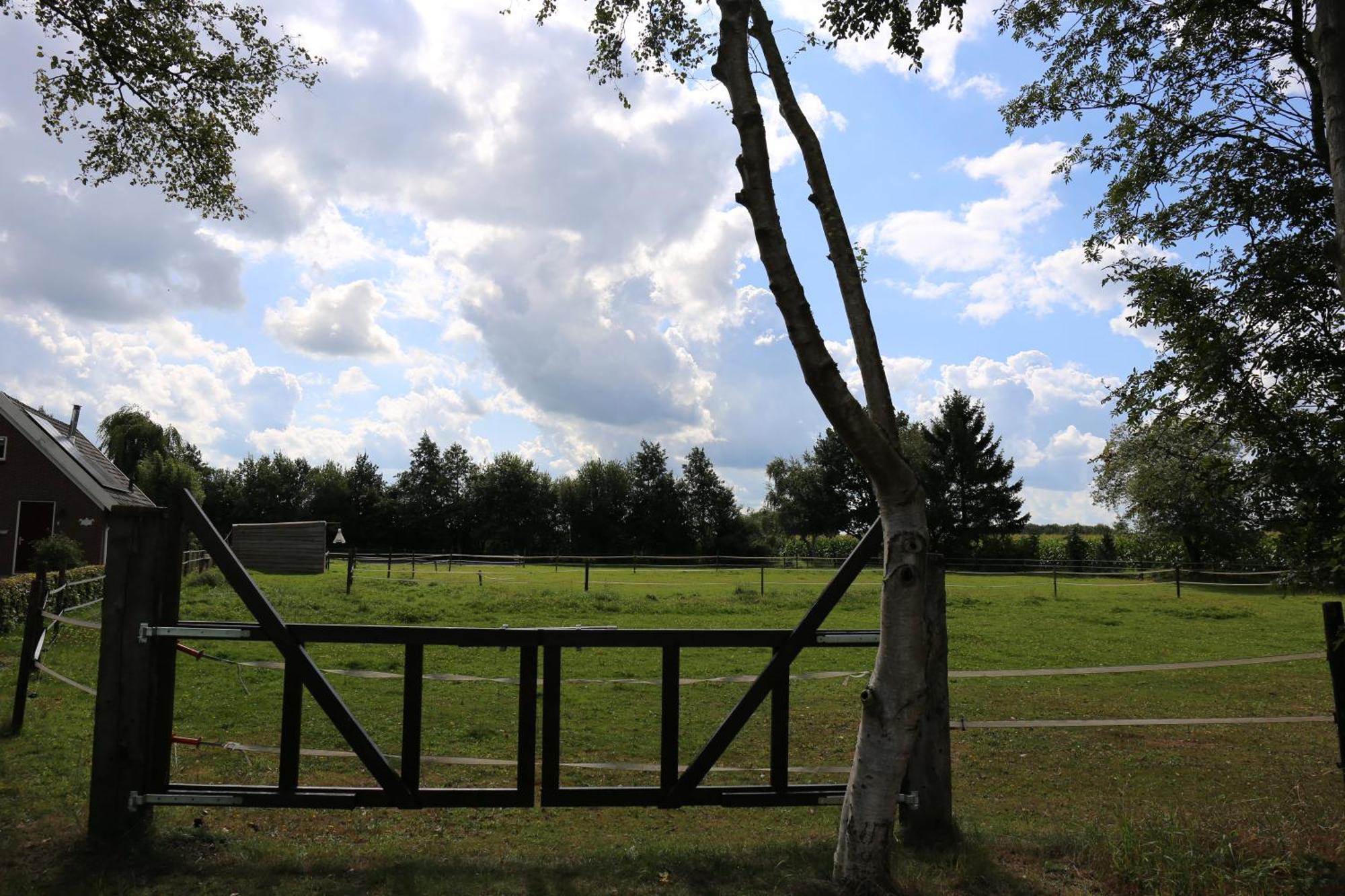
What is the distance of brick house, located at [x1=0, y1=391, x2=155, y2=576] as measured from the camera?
28.6 meters

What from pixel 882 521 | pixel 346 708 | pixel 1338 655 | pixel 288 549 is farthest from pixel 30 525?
pixel 1338 655

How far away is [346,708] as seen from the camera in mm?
4941

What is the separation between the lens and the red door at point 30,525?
28734mm

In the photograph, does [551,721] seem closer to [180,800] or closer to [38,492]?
[180,800]

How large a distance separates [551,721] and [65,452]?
105ft

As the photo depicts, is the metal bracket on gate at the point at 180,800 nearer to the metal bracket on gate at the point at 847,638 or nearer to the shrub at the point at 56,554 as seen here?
the metal bracket on gate at the point at 847,638

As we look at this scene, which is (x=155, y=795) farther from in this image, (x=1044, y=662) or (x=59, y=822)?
(x=1044, y=662)

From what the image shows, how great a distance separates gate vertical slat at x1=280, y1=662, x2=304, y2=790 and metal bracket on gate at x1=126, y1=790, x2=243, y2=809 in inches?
10.7

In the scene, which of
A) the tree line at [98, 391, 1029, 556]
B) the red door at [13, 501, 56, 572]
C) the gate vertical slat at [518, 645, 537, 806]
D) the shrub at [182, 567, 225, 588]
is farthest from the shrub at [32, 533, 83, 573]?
the tree line at [98, 391, 1029, 556]

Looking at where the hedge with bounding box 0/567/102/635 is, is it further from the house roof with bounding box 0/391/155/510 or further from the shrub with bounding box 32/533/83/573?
the house roof with bounding box 0/391/155/510

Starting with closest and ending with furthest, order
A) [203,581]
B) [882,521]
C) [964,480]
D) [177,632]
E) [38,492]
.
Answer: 1. [882,521]
2. [177,632]
3. [203,581]
4. [38,492]
5. [964,480]

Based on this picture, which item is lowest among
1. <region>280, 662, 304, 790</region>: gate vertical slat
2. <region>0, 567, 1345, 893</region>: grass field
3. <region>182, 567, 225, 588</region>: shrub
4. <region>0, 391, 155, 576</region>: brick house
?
<region>0, 567, 1345, 893</region>: grass field

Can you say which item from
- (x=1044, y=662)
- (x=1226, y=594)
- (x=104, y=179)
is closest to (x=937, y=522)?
(x=1226, y=594)

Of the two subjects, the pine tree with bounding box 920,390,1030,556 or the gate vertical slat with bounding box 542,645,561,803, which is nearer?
the gate vertical slat with bounding box 542,645,561,803
